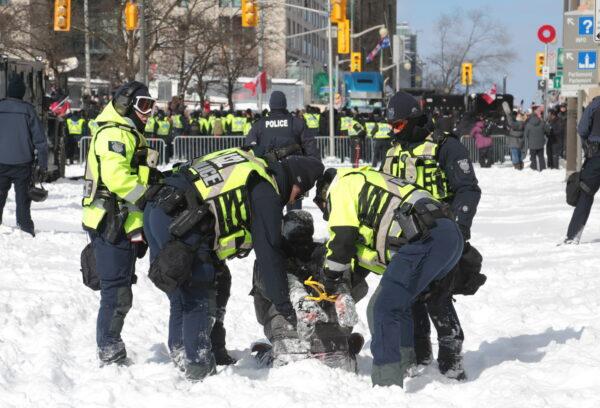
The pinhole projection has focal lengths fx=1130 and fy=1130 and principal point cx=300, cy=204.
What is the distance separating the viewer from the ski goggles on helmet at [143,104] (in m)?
7.34

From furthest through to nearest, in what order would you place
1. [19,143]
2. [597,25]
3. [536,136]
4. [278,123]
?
[536,136] → [597,25] → [278,123] → [19,143]

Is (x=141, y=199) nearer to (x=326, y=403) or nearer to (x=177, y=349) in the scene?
(x=177, y=349)

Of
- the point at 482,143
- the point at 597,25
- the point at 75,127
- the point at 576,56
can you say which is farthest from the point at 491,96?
the point at 597,25

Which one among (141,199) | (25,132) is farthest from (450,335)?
(25,132)

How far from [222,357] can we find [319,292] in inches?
34.2

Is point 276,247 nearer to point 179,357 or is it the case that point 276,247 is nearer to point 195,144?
point 179,357

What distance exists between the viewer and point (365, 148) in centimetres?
3528

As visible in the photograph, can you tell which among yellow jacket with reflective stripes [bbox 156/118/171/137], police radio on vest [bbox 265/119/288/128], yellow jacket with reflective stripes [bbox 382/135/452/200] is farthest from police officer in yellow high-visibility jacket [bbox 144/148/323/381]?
yellow jacket with reflective stripes [bbox 156/118/171/137]

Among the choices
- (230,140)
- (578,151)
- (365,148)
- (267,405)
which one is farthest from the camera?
(365,148)

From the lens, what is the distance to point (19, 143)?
1291cm

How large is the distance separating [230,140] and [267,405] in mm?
27190

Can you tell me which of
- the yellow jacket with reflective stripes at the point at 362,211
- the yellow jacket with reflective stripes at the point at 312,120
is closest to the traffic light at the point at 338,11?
the yellow jacket with reflective stripes at the point at 312,120

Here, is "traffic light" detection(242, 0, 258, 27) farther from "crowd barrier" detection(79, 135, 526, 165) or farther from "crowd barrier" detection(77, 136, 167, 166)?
"crowd barrier" detection(77, 136, 167, 166)

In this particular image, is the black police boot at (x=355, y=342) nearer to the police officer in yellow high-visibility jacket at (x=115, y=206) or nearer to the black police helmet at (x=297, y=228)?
the black police helmet at (x=297, y=228)
